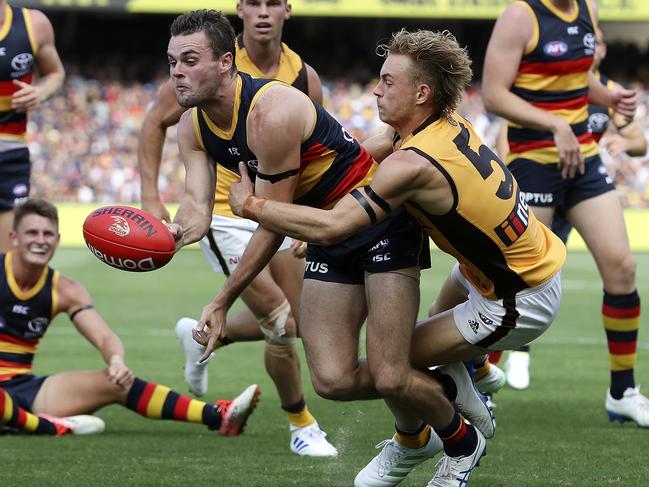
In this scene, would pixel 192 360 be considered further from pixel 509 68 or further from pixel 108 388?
pixel 509 68

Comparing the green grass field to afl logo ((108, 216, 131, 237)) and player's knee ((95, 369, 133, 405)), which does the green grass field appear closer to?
player's knee ((95, 369, 133, 405))

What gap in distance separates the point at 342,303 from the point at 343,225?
2.10 ft

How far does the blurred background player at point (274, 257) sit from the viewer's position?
629cm

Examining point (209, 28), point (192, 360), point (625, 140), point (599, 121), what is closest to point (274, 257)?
point (192, 360)

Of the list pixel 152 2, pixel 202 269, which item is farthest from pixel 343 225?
pixel 152 2

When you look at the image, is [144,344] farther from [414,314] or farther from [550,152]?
[414,314]

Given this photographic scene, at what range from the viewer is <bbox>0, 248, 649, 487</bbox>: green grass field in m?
5.43

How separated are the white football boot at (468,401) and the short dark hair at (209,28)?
1741 millimetres

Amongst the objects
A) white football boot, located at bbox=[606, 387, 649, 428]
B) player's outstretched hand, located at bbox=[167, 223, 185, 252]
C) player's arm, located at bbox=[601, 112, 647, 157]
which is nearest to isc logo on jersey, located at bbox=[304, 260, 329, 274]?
player's outstretched hand, located at bbox=[167, 223, 185, 252]

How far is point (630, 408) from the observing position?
22.0 ft

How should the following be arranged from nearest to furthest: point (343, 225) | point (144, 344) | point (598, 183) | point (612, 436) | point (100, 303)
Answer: point (343, 225)
point (612, 436)
point (598, 183)
point (144, 344)
point (100, 303)

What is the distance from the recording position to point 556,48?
22.6 feet

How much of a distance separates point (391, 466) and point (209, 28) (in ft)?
6.96

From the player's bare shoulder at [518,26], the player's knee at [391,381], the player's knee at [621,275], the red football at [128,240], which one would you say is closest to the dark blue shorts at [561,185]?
the player's knee at [621,275]
